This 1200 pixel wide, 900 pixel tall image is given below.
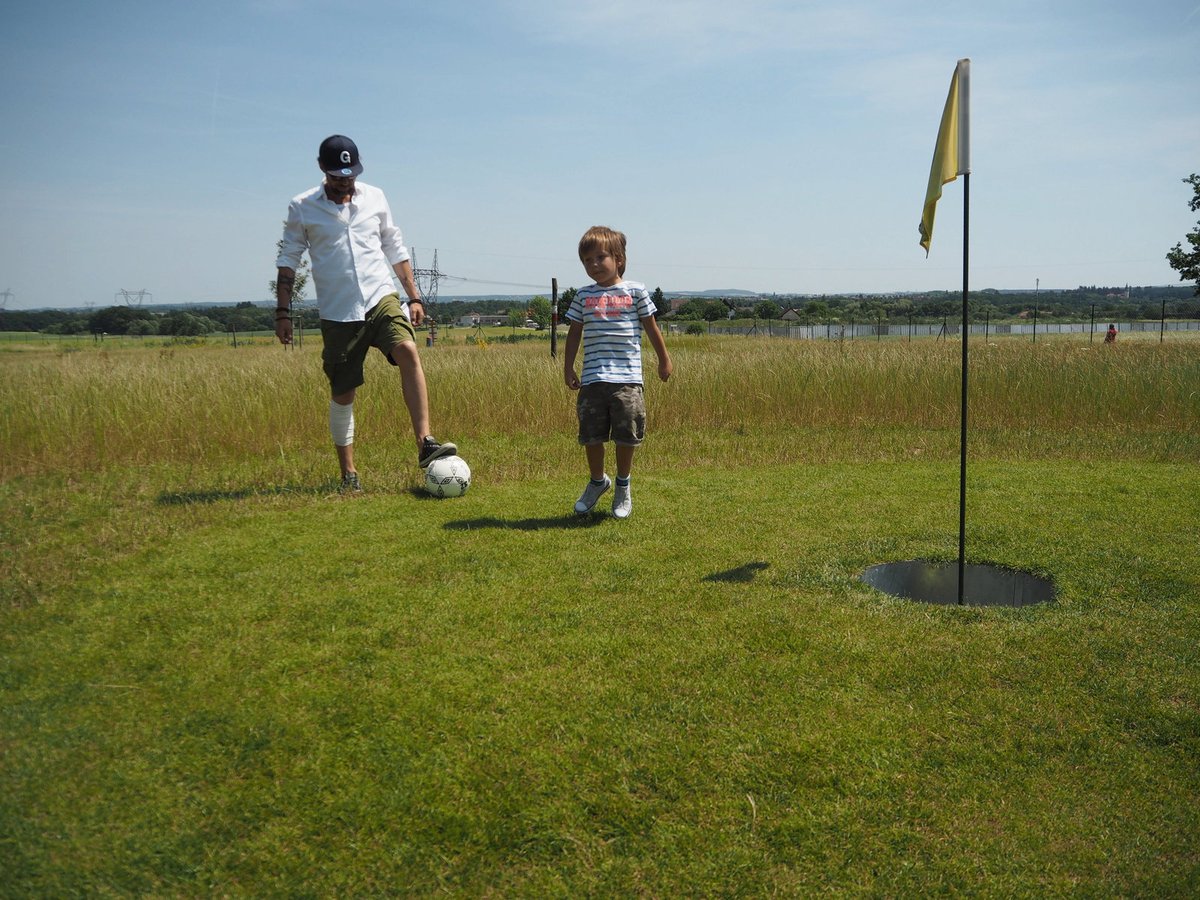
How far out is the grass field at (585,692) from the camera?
6.38 feet

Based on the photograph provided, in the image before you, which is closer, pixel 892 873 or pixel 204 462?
pixel 892 873

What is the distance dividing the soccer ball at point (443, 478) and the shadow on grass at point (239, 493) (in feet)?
2.10

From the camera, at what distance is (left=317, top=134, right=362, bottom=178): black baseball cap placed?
4996mm

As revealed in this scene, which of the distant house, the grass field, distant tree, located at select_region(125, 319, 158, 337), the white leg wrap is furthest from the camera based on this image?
the distant house

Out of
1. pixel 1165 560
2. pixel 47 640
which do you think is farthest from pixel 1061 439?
pixel 47 640

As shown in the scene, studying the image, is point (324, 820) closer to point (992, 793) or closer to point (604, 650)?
point (604, 650)

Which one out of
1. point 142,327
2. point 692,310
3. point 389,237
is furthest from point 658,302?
point 389,237

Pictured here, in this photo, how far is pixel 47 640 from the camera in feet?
9.70

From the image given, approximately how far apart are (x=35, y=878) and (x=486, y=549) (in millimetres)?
2449

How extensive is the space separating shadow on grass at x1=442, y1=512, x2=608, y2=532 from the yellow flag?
2380 millimetres

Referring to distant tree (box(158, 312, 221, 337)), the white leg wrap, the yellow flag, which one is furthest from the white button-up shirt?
distant tree (box(158, 312, 221, 337))

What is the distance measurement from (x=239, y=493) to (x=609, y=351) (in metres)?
2.53

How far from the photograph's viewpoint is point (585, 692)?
8.70ft

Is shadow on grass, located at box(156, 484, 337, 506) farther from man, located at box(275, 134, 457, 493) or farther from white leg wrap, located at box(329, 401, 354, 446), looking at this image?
white leg wrap, located at box(329, 401, 354, 446)
